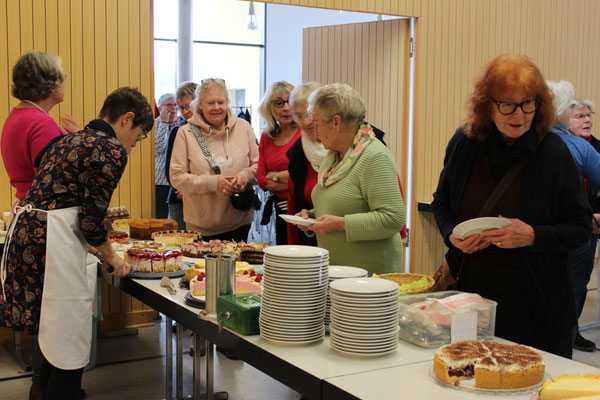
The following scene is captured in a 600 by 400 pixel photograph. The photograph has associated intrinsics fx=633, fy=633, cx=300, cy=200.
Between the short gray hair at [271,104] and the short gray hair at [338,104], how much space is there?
129 centimetres

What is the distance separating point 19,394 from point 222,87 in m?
2.17

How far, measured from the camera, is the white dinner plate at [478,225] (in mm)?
1961

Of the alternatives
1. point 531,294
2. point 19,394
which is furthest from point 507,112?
point 19,394

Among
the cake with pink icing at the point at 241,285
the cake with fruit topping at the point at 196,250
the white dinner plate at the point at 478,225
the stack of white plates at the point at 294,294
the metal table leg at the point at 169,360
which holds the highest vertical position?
the white dinner plate at the point at 478,225

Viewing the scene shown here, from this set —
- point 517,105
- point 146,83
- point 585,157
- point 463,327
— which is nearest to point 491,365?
point 463,327

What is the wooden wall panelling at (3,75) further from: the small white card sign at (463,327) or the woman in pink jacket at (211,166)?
the small white card sign at (463,327)

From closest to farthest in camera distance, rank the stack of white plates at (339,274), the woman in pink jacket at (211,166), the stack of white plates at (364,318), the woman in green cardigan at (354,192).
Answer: the stack of white plates at (364,318) → the stack of white plates at (339,274) → the woman in green cardigan at (354,192) → the woman in pink jacket at (211,166)

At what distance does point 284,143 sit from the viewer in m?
4.08

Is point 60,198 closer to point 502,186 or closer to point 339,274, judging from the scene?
point 339,274

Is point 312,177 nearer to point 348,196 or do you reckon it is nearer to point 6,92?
point 348,196

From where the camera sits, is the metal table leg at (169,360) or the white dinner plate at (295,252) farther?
the metal table leg at (169,360)

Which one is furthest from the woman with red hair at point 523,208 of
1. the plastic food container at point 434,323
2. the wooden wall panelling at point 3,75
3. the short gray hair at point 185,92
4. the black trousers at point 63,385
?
the wooden wall panelling at point 3,75

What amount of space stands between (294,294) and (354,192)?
1.00 m

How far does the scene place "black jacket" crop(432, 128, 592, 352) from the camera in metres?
2.05
